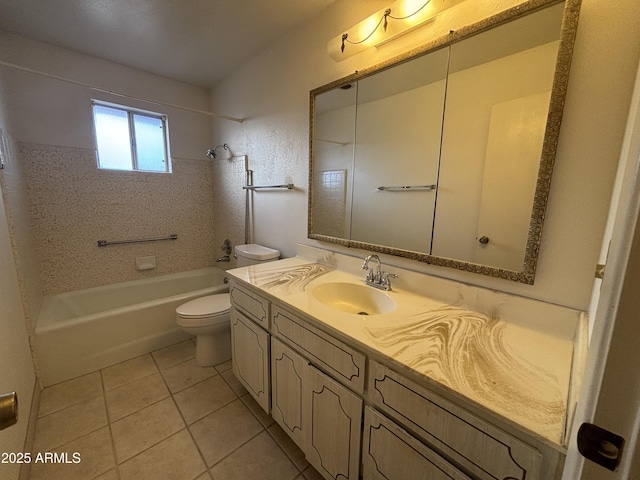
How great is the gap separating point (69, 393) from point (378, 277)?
6.97 ft

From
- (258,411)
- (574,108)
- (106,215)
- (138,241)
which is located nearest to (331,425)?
(258,411)

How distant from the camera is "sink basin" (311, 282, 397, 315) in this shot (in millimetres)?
1249

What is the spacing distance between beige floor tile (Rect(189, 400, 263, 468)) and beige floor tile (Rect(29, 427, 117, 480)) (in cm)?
38

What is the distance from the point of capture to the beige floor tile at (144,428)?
1.29 metres

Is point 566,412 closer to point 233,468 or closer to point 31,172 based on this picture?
point 233,468

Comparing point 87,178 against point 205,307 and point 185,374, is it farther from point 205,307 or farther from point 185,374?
point 185,374

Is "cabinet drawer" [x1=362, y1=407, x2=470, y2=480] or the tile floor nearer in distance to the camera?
"cabinet drawer" [x1=362, y1=407, x2=470, y2=480]

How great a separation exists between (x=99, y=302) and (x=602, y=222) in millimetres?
3398

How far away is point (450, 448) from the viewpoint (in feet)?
2.16

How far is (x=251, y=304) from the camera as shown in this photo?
1.37 m

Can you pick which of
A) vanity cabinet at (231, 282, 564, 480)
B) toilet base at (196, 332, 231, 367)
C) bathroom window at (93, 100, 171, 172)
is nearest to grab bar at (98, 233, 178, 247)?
bathroom window at (93, 100, 171, 172)

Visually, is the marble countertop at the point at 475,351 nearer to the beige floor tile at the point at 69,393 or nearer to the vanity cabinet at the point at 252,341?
the vanity cabinet at the point at 252,341

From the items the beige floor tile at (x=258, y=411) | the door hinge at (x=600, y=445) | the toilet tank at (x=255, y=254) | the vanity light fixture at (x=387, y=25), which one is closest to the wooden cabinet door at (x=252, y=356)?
the beige floor tile at (x=258, y=411)

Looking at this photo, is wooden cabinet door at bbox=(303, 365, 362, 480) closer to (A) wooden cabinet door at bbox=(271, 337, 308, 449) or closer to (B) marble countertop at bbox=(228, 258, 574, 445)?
(A) wooden cabinet door at bbox=(271, 337, 308, 449)
